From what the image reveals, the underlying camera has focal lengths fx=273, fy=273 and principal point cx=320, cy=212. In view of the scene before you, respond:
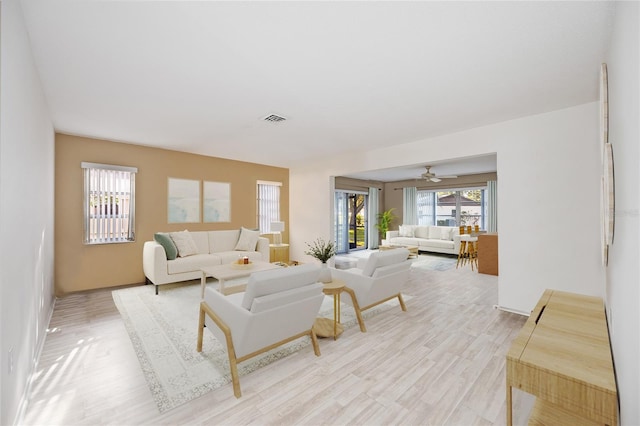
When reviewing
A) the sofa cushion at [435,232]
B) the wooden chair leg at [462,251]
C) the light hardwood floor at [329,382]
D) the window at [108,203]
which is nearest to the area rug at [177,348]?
the light hardwood floor at [329,382]

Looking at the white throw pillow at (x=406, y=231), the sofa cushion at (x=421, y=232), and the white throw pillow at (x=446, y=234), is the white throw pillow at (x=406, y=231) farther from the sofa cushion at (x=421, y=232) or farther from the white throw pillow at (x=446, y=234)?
the white throw pillow at (x=446, y=234)

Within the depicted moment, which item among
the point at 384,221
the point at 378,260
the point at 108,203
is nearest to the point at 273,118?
the point at 378,260

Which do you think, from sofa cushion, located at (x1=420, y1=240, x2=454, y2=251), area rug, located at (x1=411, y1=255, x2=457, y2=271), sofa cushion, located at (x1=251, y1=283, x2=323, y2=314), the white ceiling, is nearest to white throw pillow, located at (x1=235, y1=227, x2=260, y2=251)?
the white ceiling

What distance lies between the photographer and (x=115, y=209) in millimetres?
4902

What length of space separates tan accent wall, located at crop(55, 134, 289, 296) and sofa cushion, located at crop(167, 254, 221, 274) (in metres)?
1.07

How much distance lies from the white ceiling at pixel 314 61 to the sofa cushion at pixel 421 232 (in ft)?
19.2

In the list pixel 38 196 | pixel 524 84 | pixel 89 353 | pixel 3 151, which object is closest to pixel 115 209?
pixel 38 196

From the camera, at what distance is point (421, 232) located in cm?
930

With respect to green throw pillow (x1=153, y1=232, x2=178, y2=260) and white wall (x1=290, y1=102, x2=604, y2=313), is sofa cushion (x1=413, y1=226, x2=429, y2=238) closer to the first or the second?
white wall (x1=290, y1=102, x2=604, y2=313)

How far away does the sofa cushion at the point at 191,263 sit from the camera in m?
4.55

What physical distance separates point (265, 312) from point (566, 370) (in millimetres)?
1783

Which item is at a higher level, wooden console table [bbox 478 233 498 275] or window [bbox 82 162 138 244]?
window [bbox 82 162 138 244]

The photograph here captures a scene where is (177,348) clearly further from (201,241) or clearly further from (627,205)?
(627,205)

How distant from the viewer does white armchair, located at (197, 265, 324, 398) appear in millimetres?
2021
